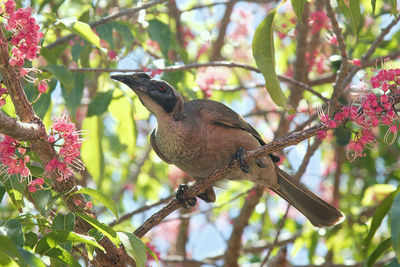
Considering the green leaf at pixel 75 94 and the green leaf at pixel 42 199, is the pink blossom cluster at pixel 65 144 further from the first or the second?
the green leaf at pixel 75 94

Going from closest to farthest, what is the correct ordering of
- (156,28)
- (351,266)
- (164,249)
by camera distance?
1. (156,28)
2. (351,266)
3. (164,249)

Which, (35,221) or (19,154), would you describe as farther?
(19,154)

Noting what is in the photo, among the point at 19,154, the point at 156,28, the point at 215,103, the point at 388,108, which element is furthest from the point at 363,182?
the point at 19,154

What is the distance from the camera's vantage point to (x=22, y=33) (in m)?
2.72

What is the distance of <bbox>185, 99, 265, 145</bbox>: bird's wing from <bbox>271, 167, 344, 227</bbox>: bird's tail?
0.67 metres

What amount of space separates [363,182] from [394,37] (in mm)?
2336

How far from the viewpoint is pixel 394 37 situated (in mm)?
5250

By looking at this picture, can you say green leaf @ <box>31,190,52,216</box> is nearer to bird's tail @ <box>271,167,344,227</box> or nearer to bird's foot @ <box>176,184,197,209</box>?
bird's foot @ <box>176,184,197,209</box>

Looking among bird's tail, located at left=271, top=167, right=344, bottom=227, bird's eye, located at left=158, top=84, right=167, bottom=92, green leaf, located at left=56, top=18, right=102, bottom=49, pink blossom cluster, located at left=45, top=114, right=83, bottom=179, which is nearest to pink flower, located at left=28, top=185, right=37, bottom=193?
pink blossom cluster, located at left=45, top=114, right=83, bottom=179

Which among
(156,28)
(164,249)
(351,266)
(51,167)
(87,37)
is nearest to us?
(51,167)

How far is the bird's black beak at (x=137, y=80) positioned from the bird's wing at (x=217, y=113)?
1.58ft

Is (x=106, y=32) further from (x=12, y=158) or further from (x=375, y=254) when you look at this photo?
(x=375, y=254)

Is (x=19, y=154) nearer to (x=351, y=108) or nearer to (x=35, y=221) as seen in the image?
(x=35, y=221)

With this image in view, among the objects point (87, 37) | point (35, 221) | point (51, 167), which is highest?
point (87, 37)
